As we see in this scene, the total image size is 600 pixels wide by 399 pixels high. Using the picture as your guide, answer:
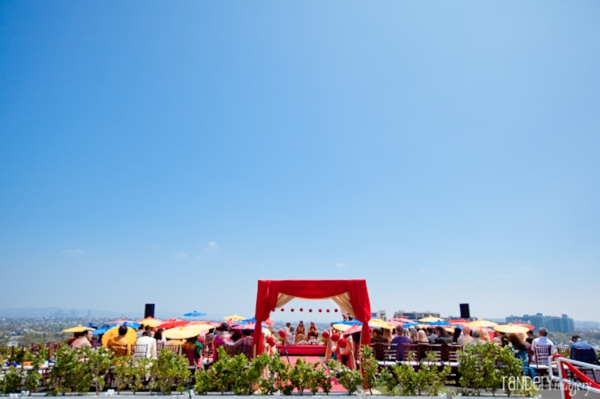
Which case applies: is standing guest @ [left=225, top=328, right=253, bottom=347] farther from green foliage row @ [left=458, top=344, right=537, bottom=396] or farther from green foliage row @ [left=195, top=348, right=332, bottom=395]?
green foliage row @ [left=458, top=344, right=537, bottom=396]

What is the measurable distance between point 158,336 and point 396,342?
25.9 feet

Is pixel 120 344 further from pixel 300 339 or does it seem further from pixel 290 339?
pixel 300 339

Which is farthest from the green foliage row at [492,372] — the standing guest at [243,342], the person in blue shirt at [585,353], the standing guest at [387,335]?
the standing guest at [243,342]

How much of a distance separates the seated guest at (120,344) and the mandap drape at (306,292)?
3.20m

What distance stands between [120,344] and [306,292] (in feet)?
16.3

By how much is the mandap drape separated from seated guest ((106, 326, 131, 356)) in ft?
10.5

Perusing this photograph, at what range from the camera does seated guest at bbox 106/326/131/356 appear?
8.66 metres

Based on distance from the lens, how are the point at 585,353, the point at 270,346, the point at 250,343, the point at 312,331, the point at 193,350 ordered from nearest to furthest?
the point at 585,353 → the point at 193,350 → the point at 250,343 → the point at 270,346 → the point at 312,331

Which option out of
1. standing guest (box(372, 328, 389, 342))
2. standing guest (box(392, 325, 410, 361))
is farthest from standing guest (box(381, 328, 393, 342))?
standing guest (box(392, 325, 410, 361))

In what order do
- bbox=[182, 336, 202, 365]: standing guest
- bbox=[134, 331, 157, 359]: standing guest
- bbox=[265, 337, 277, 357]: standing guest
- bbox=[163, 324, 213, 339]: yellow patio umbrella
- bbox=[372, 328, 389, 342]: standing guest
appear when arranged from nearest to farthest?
bbox=[134, 331, 157, 359]: standing guest → bbox=[163, 324, 213, 339]: yellow patio umbrella → bbox=[182, 336, 202, 365]: standing guest → bbox=[265, 337, 277, 357]: standing guest → bbox=[372, 328, 389, 342]: standing guest

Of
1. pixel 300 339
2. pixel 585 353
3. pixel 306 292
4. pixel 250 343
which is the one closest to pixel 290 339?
A: pixel 300 339

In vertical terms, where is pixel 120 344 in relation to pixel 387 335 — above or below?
above

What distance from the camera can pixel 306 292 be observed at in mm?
9883

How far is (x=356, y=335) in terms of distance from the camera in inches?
444
